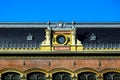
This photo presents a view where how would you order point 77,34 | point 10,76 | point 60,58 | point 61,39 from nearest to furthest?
point 10,76 < point 60,58 < point 61,39 < point 77,34

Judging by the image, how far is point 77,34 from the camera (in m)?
47.0

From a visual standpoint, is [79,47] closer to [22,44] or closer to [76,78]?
[76,78]

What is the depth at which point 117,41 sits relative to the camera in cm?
4619

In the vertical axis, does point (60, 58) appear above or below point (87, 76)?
above

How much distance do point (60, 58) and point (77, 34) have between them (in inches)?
138

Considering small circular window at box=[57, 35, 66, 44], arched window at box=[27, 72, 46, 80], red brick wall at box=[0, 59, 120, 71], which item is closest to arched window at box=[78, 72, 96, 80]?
red brick wall at box=[0, 59, 120, 71]

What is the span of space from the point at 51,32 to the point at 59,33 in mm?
862

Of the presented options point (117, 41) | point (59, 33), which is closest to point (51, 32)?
point (59, 33)

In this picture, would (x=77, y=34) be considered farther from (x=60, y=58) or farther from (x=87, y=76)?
(x=87, y=76)

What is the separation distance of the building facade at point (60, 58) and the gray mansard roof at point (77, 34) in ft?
0.35

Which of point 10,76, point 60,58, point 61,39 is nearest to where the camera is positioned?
point 10,76

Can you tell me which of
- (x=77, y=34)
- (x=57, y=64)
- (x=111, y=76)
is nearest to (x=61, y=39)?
(x=77, y=34)

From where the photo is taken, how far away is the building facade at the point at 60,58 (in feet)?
148

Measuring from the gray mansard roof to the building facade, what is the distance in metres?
0.11
